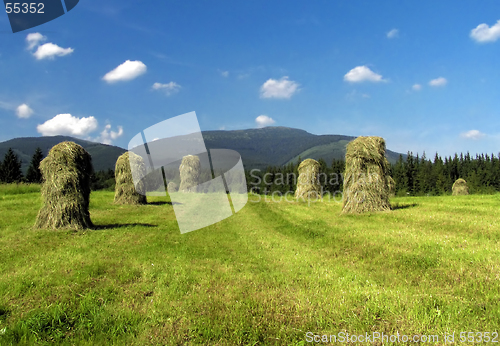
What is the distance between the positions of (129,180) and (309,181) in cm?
1975

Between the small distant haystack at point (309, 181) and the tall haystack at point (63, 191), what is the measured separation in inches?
966

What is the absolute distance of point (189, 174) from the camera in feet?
137

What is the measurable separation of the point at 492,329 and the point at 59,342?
621cm

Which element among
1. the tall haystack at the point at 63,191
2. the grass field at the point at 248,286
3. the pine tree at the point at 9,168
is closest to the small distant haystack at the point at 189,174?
the tall haystack at the point at 63,191

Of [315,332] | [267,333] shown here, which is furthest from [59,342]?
[315,332]

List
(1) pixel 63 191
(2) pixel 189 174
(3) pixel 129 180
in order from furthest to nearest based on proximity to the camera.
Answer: (2) pixel 189 174 < (3) pixel 129 180 < (1) pixel 63 191

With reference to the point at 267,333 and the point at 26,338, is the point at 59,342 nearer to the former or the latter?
the point at 26,338

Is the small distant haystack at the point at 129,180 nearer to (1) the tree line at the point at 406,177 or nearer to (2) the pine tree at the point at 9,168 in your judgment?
(1) the tree line at the point at 406,177

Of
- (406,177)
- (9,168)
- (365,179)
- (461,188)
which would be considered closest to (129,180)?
(365,179)

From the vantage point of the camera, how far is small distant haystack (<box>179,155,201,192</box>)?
41562mm

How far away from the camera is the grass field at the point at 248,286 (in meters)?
4.30

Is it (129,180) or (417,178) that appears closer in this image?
(129,180)

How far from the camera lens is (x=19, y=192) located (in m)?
24.5

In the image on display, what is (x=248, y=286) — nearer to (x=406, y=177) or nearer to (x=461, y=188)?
(x=461, y=188)
